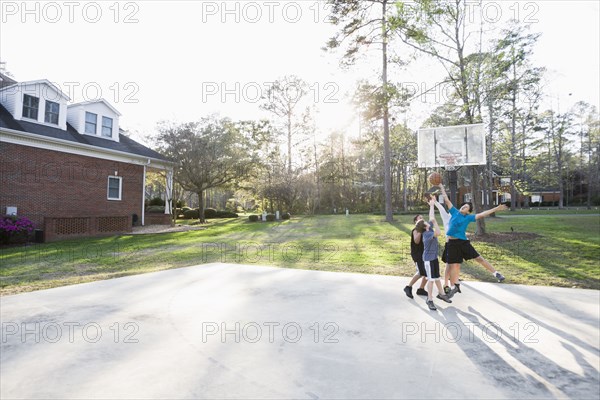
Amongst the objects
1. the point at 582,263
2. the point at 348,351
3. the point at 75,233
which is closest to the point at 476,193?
the point at 582,263

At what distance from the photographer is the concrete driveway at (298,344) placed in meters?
2.40

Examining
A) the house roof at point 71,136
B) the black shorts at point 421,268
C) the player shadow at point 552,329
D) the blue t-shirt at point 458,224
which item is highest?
the house roof at point 71,136

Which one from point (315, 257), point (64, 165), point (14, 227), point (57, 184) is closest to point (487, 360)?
point (315, 257)

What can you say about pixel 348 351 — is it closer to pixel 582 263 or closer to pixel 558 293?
pixel 558 293

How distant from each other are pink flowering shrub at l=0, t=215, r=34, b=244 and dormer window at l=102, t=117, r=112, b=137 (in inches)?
257

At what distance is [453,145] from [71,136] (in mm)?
15974

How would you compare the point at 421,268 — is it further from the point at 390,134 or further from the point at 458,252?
the point at 390,134

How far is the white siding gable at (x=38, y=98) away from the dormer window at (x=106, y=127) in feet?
6.92

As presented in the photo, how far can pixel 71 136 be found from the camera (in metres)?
15.0

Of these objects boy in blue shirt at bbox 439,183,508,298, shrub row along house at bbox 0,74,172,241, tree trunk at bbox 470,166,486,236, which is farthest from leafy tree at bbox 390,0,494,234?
shrub row along house at bbox 0,74,172,241

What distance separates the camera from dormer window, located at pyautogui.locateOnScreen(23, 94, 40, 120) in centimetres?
1384

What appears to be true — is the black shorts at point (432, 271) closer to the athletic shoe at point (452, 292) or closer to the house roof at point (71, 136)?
the athletic shoe at point (452, 292)

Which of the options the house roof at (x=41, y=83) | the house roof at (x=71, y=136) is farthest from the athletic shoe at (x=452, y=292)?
the house roof at (x=41, y=83)

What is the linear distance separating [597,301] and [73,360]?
6.34 meters
